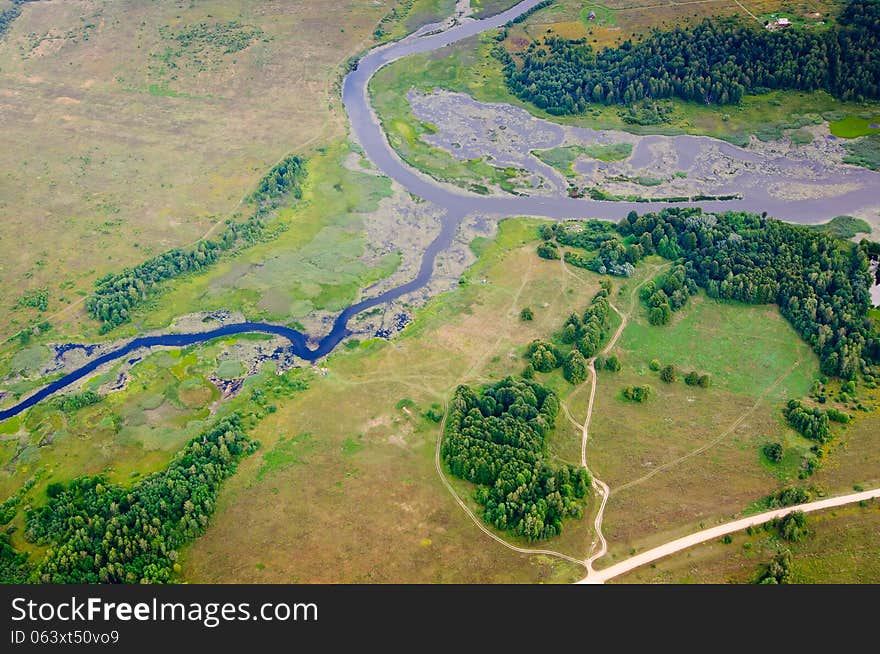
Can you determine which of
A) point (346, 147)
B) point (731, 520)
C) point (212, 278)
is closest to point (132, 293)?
point (212, 278)

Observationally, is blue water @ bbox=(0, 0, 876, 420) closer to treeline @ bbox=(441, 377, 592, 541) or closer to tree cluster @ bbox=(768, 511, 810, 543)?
treeline @ bbox=(441, 377, 592, 541)

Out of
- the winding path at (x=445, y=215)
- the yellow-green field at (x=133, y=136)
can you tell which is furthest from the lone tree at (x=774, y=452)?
the yellow-green field at (x=133, y=136)

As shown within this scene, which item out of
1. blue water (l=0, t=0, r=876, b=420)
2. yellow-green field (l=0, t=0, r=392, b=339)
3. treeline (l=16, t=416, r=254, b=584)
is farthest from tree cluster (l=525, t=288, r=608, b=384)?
yellow-green field (l=0, t=0, r=392, b=339)

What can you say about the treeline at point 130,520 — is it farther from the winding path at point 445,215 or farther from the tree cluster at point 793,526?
the tree cluster at point 793,526

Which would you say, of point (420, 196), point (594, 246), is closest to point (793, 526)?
point (594, 246)

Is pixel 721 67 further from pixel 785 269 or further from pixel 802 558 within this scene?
pixel 802 558

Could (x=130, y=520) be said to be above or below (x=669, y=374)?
above
